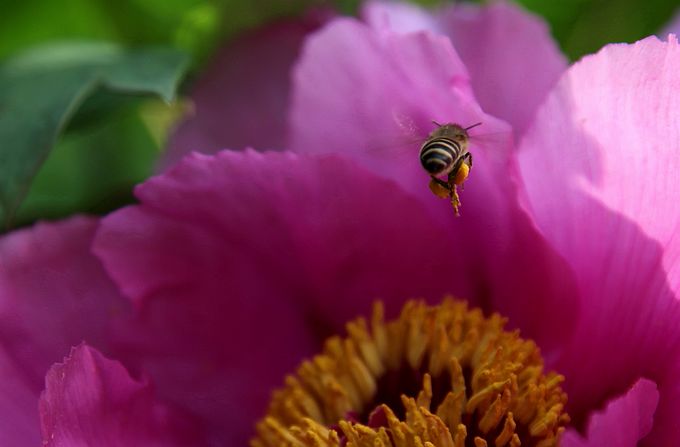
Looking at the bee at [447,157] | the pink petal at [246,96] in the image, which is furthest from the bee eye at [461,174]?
the pink petal at [246,96]

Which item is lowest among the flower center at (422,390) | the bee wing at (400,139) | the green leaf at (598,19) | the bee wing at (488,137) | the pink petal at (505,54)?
the flower center at (422,390)

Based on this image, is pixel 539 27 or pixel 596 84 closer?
pixel 596 84

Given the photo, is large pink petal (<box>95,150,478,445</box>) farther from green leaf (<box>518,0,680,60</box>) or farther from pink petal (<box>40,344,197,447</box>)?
green leaf (<box>518,0,680,60</box>)

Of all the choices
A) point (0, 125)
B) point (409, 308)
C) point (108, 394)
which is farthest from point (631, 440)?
point (0, 125)

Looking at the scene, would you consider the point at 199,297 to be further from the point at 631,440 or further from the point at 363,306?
the point at 631,440

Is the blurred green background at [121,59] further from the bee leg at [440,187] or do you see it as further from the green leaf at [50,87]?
the bee leg at [440,187]

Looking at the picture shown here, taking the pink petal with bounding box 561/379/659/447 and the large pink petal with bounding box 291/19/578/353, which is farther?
the large pink petal with bounding box 291/19/578/353

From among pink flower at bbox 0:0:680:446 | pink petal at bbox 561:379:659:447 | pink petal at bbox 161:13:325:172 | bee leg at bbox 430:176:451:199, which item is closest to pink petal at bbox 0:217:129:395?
pink flower at bbox 0:0:680:446
